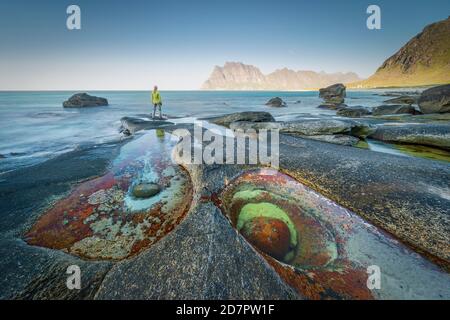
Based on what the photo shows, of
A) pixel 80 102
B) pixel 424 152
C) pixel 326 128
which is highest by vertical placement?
pixel 80 102

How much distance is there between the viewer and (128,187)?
6004 millimetres

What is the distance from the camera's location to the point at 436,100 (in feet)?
52.7

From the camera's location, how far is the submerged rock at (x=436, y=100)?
51.1ft

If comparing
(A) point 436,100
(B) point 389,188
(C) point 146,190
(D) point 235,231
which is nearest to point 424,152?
(B) point 389,188

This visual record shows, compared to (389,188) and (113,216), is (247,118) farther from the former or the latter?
(113,216)

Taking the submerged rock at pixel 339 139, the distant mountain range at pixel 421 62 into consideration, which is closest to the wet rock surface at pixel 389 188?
the submerged rock at pixel 339 139

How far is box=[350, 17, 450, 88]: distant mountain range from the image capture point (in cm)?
12499

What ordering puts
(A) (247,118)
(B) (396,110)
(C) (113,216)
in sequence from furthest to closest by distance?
(B) (396,110) → (A) (247,118) → (C) (113,216)

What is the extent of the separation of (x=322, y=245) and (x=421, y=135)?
31.5 ft

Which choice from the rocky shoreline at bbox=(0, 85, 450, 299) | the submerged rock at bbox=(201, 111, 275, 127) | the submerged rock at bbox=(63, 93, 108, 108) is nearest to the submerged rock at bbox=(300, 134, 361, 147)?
the rocky shoreline at bbox=(0, 85, 450, 299)

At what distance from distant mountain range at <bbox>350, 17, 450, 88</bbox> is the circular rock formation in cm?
15932

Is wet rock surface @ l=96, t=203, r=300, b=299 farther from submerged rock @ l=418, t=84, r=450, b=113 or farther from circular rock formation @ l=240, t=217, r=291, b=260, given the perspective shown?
submerged rock @ l=418, t=84, r=450, b=113
